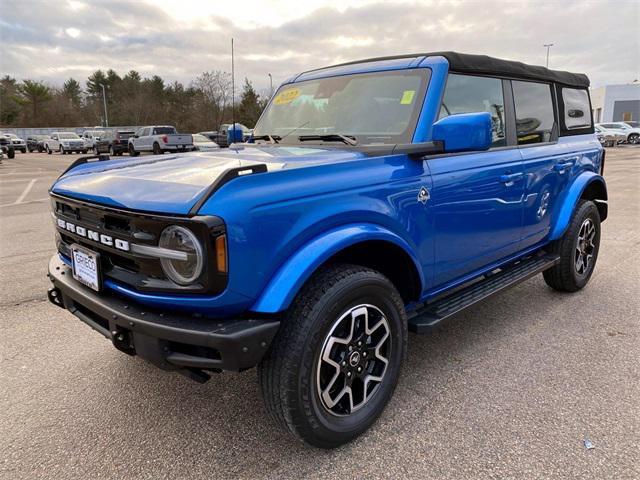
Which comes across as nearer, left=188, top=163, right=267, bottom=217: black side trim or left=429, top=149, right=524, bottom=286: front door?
left=188, top=163, right=267, bottom=217: black side trim

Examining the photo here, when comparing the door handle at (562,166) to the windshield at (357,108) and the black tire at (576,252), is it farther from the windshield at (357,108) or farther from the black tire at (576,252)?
the windshield at (357,108)

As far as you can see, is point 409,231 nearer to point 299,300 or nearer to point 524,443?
point 299,300

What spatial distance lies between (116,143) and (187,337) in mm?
32485

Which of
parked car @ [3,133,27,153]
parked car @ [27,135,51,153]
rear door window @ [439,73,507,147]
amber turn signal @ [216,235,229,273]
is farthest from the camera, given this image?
parked car @ [27,135,51,153]

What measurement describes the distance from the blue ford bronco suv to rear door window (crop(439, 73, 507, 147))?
0.05 feet

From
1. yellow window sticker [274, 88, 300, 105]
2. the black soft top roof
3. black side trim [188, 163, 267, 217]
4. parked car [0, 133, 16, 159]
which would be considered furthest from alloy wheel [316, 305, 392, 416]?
parked car [0, 133, 16, 159]

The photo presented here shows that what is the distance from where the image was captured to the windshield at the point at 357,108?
2830mm

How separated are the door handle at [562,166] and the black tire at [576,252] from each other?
0.44m

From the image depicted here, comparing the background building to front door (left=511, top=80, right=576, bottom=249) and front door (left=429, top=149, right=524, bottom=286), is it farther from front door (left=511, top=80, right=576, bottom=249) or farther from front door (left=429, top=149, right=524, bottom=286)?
front door (left=429, top=149, right=524, bottom=286)

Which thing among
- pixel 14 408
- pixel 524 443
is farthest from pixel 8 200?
pixel 524 443

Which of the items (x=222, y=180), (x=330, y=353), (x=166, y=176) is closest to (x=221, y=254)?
(x=222, y=180)

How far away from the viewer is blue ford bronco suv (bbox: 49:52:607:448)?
1895 mm

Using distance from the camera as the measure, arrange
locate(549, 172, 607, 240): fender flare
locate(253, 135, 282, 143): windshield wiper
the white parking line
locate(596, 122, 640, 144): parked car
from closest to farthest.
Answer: locate(253, 135, 282, 143): windshield wiper < locate(549, 172, 607, 240): fender flare < the white parking line < locate(596, 122, 640, 144): parked car

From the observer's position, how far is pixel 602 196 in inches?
184
